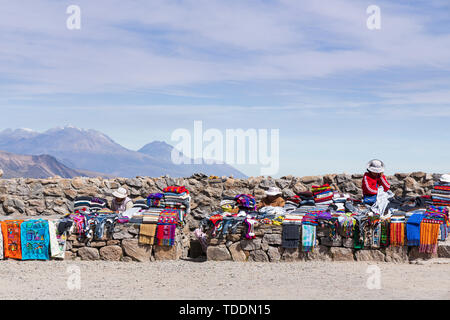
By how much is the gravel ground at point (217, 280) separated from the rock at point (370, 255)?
0.26m

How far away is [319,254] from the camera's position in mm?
11242

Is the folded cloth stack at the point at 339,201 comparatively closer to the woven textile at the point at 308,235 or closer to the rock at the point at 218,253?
the woven textile at the point at 308,235

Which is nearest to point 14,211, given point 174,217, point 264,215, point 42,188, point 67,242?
point 42,188

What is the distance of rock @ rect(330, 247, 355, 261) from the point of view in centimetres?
1112

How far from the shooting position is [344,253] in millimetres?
11141

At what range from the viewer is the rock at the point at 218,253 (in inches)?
454

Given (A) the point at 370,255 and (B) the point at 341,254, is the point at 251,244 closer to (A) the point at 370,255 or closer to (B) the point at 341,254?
(B) the point at 341,254

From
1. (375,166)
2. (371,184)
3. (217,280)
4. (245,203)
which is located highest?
(375,166)

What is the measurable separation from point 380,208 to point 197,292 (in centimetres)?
442

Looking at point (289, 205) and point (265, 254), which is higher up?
point (289, 205)

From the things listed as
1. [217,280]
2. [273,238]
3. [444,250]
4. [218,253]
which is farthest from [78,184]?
[444,250]

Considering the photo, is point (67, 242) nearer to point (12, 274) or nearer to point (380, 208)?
point (12, 274)

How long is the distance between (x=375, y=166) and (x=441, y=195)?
4.59ft

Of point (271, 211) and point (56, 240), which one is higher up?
point (271, 211)
